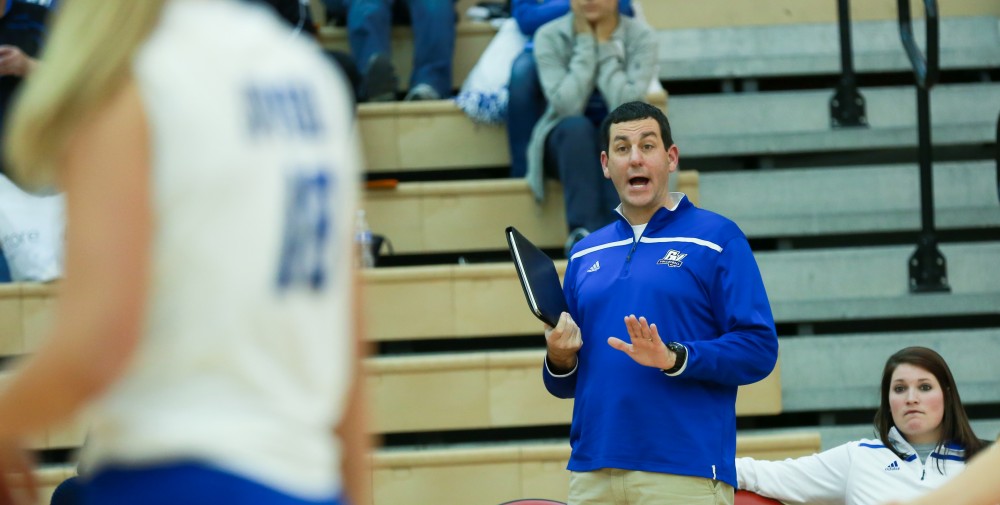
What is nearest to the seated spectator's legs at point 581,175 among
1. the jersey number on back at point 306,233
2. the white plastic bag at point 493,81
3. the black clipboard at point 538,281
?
the white plastic bag at point 493,81

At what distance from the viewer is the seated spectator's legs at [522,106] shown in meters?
6.51

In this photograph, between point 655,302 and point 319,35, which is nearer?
point 655,302

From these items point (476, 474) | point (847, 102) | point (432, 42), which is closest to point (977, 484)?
point (476, 474)

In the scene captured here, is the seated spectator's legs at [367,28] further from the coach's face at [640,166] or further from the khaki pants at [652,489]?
the khaki pants at [652,489]

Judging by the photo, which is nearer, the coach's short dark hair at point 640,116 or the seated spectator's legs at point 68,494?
the seated spectator's legs at point 68,494

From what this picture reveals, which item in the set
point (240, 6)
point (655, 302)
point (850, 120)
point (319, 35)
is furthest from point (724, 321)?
point (319, 35)

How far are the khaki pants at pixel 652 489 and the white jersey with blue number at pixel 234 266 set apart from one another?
88.8 inches

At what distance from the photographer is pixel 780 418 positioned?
6.00 meters

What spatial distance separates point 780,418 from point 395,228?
6.03 ft

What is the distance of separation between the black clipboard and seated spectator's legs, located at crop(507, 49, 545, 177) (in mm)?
2632

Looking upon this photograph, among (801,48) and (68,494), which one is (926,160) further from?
(68,494)

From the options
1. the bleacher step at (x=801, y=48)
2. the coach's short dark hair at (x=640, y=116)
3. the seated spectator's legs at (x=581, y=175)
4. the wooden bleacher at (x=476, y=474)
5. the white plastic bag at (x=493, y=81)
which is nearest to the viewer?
the coach's short dark hair at (x=640, y=116)

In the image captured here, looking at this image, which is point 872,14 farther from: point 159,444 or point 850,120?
point 159,444

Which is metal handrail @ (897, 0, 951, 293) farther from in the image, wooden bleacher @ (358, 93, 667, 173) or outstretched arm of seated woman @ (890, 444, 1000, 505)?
outstretched arm of seated woman @ (890, 444, 1000, 505)
